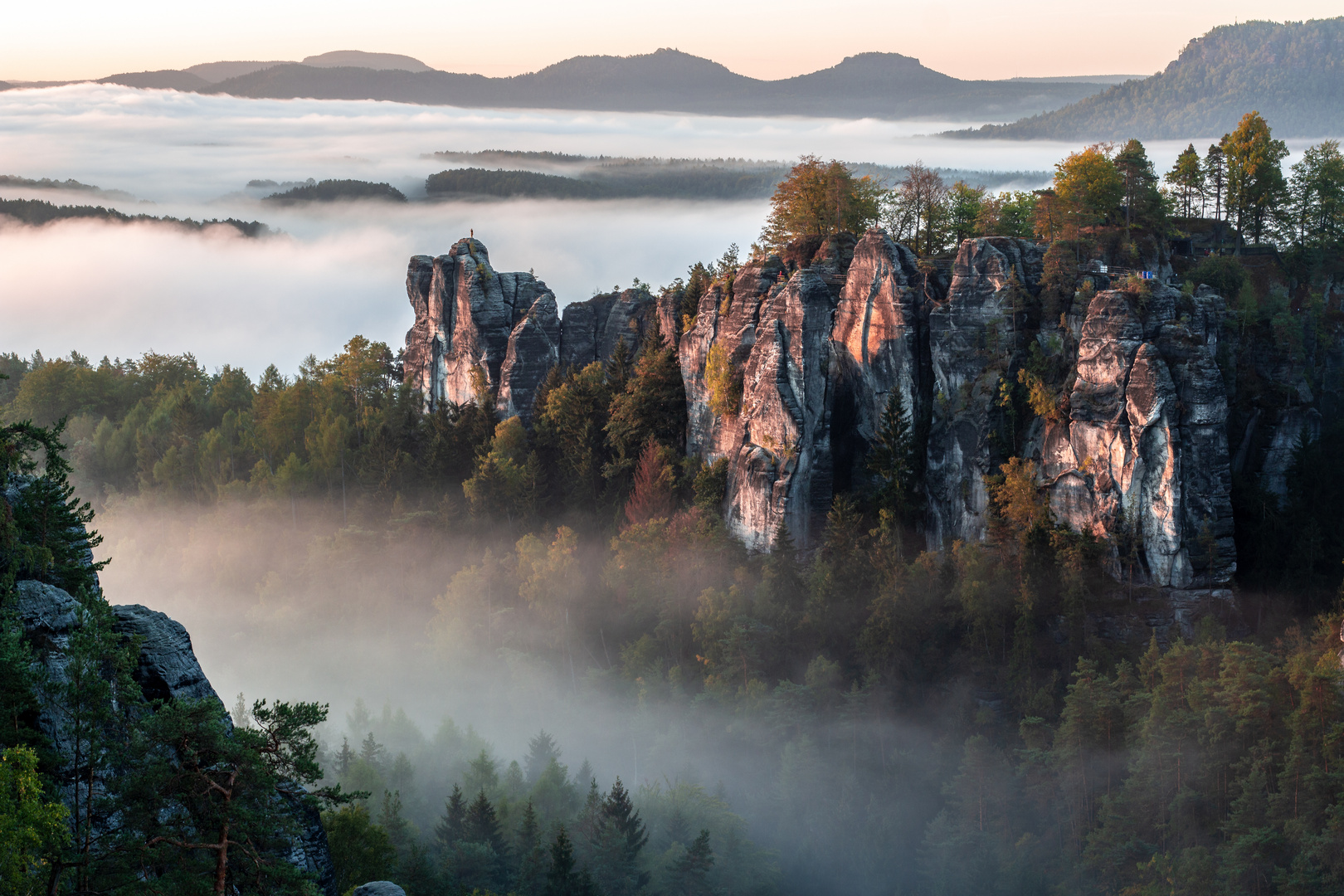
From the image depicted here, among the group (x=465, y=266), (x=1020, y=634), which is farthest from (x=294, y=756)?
(x=465, y=266)

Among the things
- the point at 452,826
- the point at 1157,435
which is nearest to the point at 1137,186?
the point at 1157,435

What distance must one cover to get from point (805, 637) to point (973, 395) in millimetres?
14793

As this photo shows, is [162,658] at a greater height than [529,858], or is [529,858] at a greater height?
[162,658]

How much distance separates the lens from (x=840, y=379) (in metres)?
63.3

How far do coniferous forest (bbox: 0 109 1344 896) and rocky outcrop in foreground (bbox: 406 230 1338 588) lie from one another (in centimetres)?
121

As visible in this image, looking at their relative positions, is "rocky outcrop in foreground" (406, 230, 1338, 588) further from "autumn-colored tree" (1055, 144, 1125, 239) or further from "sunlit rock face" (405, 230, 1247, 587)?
"autumn-colored tree" (1055, 144, 1125, 239)

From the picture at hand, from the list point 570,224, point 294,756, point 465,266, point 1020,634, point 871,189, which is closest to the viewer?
point 294,756

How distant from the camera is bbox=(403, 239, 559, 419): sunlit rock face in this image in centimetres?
7938

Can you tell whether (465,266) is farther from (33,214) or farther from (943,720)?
(33,214)

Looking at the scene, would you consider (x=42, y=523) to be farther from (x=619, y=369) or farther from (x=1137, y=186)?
(x=1137, y=186)

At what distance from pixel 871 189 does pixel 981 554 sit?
24.2 meters

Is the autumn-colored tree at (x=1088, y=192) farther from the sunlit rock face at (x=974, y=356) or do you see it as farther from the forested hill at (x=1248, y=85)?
the forested hill at (x=1248, y=85)

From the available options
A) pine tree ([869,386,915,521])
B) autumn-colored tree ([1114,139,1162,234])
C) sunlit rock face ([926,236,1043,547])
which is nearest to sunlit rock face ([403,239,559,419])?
pine tree ([869,386,915,521])

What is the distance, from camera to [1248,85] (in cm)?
17700
